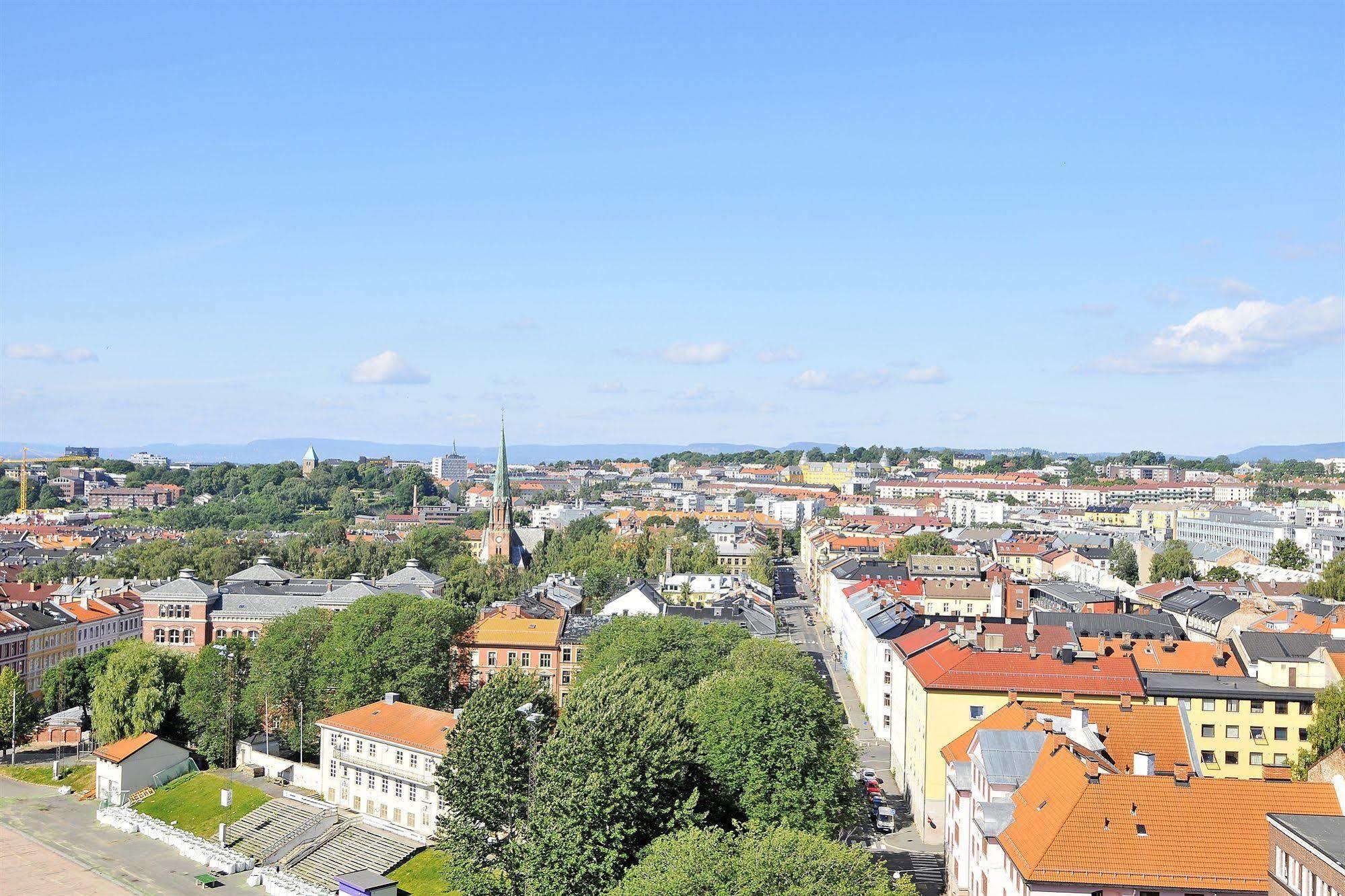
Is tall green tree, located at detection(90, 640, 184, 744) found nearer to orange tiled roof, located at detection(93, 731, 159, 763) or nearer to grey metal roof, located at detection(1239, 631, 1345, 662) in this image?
orange tiled roof, located at detection(93, 731, 159, 763)

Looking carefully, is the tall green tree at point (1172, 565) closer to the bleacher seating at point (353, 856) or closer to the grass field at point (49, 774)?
the bleacher seating at point (353, 856)

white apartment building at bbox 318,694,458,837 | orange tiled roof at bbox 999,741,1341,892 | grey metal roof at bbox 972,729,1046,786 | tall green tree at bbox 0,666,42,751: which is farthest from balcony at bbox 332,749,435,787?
orange tiled roof at bbox 999,741,1341,892

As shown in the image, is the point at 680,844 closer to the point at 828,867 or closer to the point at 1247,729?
the point at 828,867

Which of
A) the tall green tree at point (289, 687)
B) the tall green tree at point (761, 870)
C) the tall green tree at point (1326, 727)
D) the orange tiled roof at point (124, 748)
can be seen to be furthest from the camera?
the tall green tree at point (289, 687)

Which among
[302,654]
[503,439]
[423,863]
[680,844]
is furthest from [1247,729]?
[503,439]

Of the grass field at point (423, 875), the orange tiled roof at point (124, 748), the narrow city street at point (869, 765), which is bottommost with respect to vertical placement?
the grass field at point (423, 875)

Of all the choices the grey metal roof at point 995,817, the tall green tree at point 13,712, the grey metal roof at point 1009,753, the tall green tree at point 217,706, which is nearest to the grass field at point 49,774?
the tall green tree at point 13,712

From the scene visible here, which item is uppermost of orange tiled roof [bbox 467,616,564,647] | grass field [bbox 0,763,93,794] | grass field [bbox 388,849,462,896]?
orange tiled roof [bbox 467,616,564,647]

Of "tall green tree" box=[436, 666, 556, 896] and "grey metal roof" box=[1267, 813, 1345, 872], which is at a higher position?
"grey metal roof" box=[1267, 813, 1345, 872]
